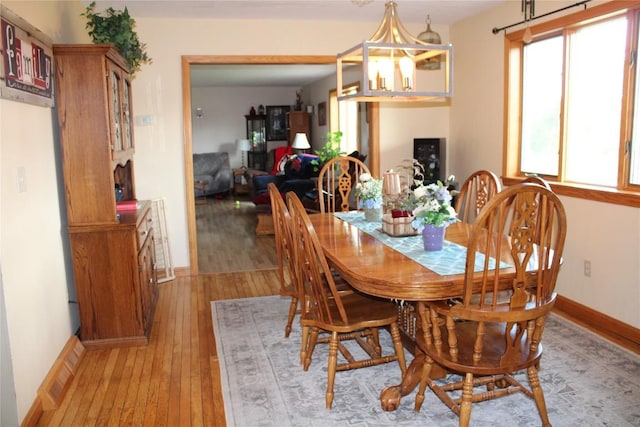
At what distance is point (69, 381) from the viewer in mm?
2873

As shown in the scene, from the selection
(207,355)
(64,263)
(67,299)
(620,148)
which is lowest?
(207,355)

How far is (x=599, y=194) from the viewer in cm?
344

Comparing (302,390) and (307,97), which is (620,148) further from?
(307,97)

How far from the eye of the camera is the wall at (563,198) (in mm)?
3295

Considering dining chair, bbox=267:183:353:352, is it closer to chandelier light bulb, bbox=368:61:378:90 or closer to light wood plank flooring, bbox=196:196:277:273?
chandelier light bulb, bbox=368:61:378:90

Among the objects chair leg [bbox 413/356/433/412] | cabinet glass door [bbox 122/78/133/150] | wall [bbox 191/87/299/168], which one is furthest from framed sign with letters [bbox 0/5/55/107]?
wall [bbox 191/87/299/168]

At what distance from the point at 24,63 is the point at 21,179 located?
1.76 ft

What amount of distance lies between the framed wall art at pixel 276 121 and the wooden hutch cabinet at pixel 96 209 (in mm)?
8130

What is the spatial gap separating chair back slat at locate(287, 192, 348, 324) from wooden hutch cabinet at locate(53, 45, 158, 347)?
1.23 metres

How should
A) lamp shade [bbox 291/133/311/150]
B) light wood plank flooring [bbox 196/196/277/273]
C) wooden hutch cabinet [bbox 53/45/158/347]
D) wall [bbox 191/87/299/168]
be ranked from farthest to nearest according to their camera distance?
1. wall [bbox 191/87/299/168]
2. lamp shade [bbox 291/133/311/150]
3. light wood plank flooring [bbox 196/196/277/273]
4. wooden hutch cabinet [bbox 53/45/158/347]

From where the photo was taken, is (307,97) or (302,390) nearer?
(302,390)

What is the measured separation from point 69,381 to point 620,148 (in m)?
3.45

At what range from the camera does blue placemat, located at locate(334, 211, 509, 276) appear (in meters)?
2.25

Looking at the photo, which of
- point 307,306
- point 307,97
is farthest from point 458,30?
point 307,97
